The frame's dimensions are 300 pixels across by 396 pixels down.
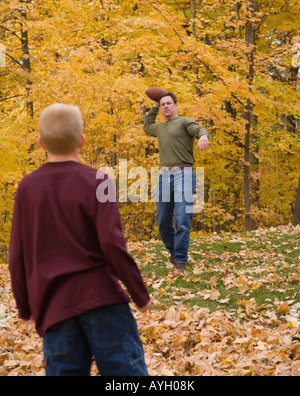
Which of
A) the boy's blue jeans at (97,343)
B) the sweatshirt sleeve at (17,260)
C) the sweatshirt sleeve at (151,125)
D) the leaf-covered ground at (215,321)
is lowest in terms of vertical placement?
the leaf-covered ground at (215,321)

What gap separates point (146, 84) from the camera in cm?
1104

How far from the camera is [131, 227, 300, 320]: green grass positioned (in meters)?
4.84

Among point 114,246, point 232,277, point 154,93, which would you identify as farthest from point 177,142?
point 114,246

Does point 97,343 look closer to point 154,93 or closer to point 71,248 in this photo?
point 71,248

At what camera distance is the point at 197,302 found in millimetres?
5043

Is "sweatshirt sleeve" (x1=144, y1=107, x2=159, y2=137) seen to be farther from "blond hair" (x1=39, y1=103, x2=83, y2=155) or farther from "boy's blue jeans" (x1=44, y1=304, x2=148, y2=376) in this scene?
"boy's blue jeans" (x1=44, y1=304, x2=148, y2=376)

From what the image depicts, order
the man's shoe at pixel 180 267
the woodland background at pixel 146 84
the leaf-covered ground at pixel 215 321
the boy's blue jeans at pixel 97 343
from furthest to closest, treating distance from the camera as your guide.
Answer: the woodland background at pixel 146 84, the man's shoe at pixel 180 267, the leaf-covered ground at pixel 215 321, the boy's blue jeans at pixel 97 343

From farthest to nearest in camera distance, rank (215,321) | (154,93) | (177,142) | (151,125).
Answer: (151,125) → (154,93) → (177,142) → (215,321)

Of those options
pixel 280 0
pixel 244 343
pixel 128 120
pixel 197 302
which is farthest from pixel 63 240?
pixel 280 0

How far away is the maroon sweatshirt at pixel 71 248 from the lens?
193cm

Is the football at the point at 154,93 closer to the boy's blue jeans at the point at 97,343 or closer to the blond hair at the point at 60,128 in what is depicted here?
the blond hair at the point at 60,128

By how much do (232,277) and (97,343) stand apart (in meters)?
4.08

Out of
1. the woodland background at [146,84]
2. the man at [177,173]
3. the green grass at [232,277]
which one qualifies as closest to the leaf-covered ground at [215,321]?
the green grass at [232,277]
